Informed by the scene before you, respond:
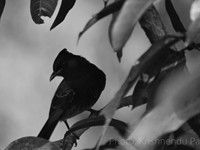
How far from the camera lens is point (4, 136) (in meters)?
5.30

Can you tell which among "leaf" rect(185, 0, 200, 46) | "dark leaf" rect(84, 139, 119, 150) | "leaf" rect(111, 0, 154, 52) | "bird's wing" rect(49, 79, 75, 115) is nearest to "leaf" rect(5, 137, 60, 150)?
"dark leaf" rect(84, 139, 119, 150)

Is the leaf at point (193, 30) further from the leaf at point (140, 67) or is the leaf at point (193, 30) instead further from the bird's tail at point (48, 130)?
the bird's tail at point (48, 130)

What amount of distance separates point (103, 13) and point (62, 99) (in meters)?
3.05

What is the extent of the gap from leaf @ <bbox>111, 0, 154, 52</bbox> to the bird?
2.94m

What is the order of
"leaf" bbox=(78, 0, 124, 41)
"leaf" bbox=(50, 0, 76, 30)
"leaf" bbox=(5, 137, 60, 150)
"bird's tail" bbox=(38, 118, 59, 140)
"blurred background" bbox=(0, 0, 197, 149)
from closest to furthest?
1. "leaf" bbox=(78, 0, 124, 41)
2. "leaf" bbox=(5, 137, 60, 150)
3. "leaf" bbox=(50, 0, 76, 30)
4. "bird's tail" bbox=(38, 118, 59, 140)
5. "blurred background" bbox=(0, 0, 197, 149)

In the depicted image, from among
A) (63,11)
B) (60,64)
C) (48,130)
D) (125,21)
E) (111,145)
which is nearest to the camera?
(125,21)

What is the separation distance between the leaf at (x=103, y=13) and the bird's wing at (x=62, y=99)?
116 inches

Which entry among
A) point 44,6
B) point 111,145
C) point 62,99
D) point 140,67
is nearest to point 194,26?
point 140,67

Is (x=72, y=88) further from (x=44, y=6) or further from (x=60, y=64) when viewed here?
(x=44, y=6)

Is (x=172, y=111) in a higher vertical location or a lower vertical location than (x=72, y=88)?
higher

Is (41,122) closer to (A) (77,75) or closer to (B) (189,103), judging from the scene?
(A) (77,75)

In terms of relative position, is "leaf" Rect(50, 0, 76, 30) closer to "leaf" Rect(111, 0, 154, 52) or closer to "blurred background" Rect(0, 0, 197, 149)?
"leaf" Rect(111, 0, 154, 52)

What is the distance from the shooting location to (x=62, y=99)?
183 inches

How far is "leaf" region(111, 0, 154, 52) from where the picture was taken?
152 cm
